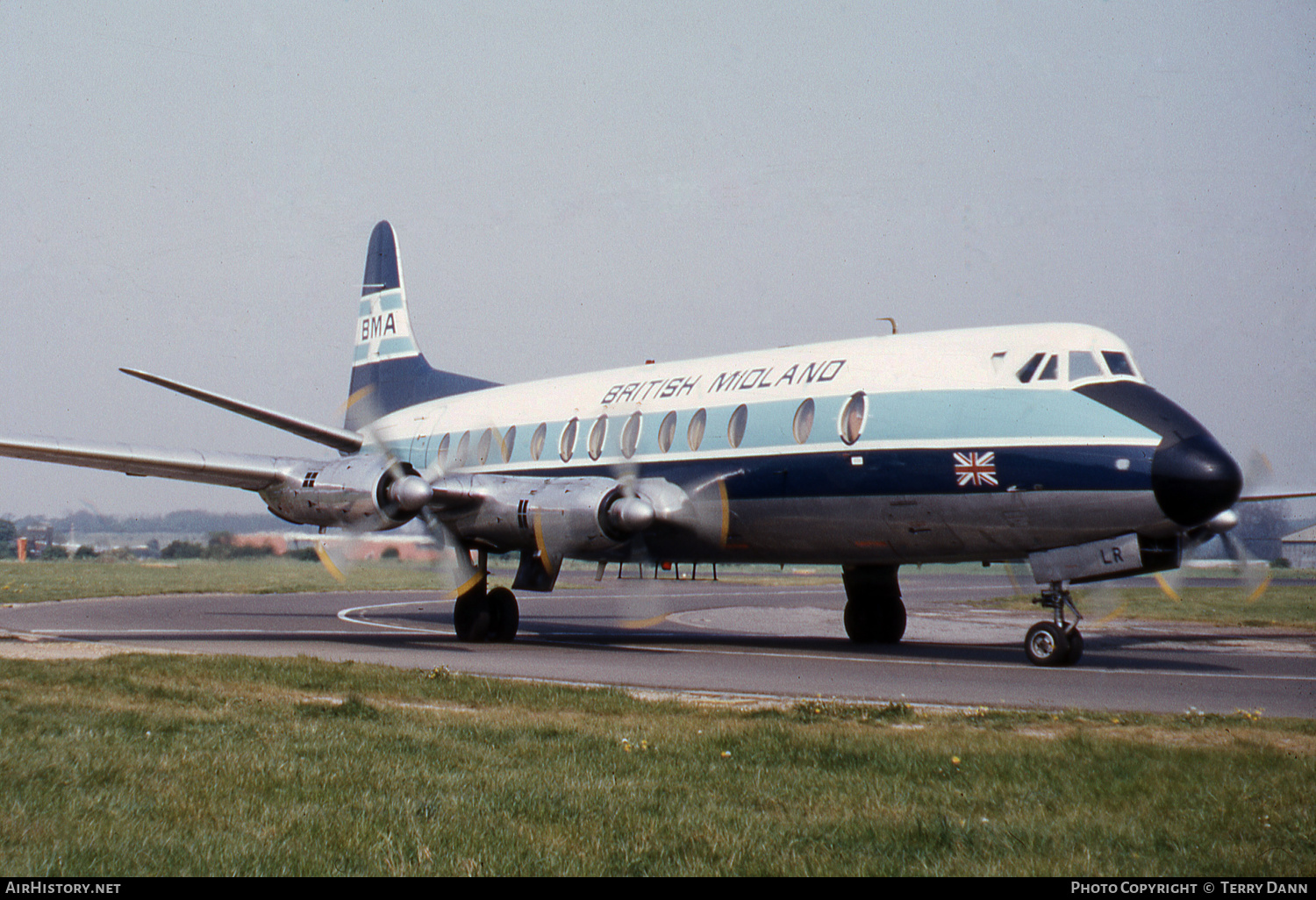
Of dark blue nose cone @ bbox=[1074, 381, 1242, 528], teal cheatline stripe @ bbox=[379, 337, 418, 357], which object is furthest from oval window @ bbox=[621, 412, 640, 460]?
teal cheatline stripe @ bbox=[379, 337, 418, 357]

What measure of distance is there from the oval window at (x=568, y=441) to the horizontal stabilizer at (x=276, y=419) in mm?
5790

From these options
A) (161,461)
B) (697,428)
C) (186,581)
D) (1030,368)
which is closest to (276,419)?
(161,461)

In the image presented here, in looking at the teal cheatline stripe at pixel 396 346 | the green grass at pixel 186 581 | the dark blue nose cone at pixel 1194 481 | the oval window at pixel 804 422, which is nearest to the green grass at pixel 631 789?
the dark blue nose cone at pixel 1194 481

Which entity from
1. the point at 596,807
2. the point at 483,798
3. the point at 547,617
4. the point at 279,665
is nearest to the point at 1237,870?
the point at 596,807

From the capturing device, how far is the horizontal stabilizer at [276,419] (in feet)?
62.4

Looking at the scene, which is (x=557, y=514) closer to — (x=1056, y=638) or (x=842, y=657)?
(x=842, y=657)

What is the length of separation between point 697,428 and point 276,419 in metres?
8.90

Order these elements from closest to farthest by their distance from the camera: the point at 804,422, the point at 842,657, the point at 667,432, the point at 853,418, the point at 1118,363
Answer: the point at 1118,363 < the point at 853,418 < the point at 804,422 < the point at 842,657 < the point at 667,432

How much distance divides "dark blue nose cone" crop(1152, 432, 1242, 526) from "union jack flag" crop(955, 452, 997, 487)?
6.22ft

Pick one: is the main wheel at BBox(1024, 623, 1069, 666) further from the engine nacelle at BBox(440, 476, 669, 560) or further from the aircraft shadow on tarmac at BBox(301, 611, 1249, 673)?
the engine nacelle at BBox(440, 476, 669, 560)

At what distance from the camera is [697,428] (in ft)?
57.9

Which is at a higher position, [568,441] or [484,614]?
[568,441]

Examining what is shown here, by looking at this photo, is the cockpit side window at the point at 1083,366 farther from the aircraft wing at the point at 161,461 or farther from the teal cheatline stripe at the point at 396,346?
the teal cheatline stripe at the point at 396,346

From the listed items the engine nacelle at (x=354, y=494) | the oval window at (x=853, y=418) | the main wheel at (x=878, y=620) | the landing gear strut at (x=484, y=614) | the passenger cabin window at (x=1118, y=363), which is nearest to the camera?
the passenger cabin window at (x=1118, y=363)
